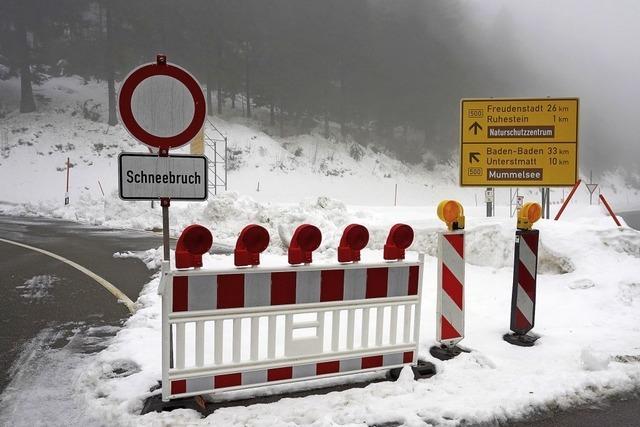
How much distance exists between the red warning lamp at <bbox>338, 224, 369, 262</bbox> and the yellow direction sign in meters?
3.63

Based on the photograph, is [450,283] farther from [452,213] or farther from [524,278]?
[524,278]

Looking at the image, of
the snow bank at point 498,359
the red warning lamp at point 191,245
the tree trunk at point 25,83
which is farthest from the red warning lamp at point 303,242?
Answer: the tree trunk at point 25,83

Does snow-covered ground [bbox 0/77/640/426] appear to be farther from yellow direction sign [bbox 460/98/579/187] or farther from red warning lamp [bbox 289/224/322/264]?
yellow direction sign [bbox 460/98/579/187]

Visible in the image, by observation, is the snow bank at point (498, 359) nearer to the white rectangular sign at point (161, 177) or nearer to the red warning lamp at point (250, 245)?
the red warning lamp at point (250, 245)

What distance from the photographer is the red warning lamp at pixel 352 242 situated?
368cm

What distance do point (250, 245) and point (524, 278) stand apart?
301 cm

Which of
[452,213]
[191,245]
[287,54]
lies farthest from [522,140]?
[287,54]

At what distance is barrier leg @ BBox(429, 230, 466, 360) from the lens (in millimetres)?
4312

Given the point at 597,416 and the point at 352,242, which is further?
the point at 352,242

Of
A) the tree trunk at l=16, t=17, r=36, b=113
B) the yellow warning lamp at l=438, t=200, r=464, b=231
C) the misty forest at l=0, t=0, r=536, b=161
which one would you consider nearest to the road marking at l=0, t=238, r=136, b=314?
the yellow warning lamp at l=438, t=200, r=464, b=231

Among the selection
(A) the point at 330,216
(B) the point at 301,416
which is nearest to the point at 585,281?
(B) the point at 301,416

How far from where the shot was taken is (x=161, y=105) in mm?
3480

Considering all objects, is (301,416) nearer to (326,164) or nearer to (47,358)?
(47,358)

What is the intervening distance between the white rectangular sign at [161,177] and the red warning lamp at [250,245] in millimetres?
546
